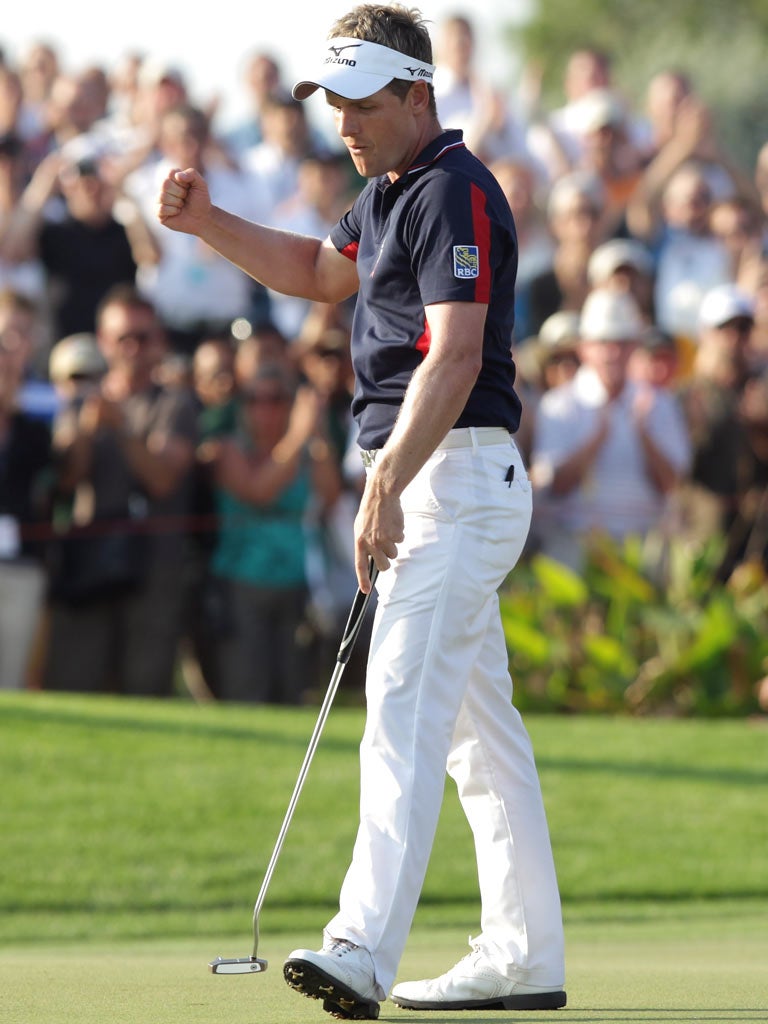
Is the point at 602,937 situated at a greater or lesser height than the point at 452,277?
Answer: lesser

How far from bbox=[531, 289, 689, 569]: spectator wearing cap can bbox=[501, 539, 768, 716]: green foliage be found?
308 millimetres

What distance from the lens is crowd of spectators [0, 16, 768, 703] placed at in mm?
10086

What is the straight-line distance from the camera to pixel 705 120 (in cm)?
1440

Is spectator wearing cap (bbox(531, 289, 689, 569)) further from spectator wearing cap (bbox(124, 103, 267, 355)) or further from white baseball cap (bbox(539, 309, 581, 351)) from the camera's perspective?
spectator wearing cap (bbox(124, 103, 267, 355))

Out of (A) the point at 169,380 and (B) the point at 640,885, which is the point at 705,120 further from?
(B) the point at 640,885

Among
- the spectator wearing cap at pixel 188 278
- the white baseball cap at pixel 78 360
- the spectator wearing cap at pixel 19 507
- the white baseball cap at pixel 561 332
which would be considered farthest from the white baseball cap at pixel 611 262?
the spectator wearing cap at pixel 19 507

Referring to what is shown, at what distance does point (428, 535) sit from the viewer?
4.52m

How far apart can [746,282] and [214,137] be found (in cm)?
398

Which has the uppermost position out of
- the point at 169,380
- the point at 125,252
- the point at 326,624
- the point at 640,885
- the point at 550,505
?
the point at 125,252

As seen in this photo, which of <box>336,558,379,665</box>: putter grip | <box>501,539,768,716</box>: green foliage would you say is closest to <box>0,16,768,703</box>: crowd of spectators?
<box>501,539,768,716</box>: green foliage

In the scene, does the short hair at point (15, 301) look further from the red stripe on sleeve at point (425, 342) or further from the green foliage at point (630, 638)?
the red stripe on sleeve at point (425, 342)

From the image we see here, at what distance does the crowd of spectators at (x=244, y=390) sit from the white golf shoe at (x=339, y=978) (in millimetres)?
5826

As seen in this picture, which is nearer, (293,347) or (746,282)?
(293,347)

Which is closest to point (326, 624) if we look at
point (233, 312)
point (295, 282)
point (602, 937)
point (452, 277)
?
point (233, 312)
